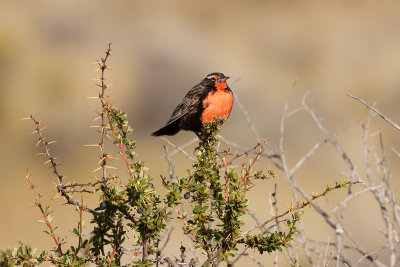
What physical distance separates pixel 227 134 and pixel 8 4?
9453 mm

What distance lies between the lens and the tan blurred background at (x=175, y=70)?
12633mm

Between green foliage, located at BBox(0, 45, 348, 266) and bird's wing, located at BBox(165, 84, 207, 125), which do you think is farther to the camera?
bird's wing, located at BBox(165, 84, 207, 125)

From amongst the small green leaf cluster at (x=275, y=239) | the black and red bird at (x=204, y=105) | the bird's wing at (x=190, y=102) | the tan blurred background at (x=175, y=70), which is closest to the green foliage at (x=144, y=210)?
the small green leaf cluster at (x=275, y=239)

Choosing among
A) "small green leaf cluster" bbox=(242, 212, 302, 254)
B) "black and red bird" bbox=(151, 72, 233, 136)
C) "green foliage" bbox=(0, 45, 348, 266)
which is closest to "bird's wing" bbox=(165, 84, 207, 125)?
"black and red bird" bbox=(151, 72, 233, 136)

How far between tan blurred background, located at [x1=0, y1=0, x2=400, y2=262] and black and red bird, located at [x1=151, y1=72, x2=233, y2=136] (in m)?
4.86

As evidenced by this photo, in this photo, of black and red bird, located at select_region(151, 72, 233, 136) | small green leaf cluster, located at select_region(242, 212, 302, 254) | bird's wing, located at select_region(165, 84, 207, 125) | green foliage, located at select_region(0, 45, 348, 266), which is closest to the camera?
green foliage, located at select_region(0, 45, 348, 266)

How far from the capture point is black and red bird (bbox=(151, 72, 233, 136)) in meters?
4.46

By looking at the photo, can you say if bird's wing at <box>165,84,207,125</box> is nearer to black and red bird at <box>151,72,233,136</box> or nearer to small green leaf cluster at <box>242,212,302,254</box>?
black and red bird at <box>151,72,233,136</box>

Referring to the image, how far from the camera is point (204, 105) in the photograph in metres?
4.50

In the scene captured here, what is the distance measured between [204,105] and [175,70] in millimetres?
10121

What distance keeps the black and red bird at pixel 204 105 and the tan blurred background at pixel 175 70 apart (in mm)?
4863

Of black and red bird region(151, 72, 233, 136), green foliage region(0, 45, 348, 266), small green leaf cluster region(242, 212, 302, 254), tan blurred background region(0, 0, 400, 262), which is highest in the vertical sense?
tan blurred background region(0, 0, 400, 262)

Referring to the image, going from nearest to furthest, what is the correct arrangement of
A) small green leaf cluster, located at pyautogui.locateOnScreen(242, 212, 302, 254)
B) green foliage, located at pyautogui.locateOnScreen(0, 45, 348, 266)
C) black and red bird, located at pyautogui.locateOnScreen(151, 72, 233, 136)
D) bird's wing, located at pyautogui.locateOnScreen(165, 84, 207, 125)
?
green foliage, located at pyautogui.locateOnScreen(0, 45, 348, 266), small green leaf cluster, located at pyautogui.locateOnScreen(242, 212, 302, 254), black and red bird, located at pyautogui.locateOnScreen(151, 72, 233, 136), bird's wing, located at pyautogui.locateOnScreen(165, 84, 207, 125)

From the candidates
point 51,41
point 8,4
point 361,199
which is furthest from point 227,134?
point 8,4
